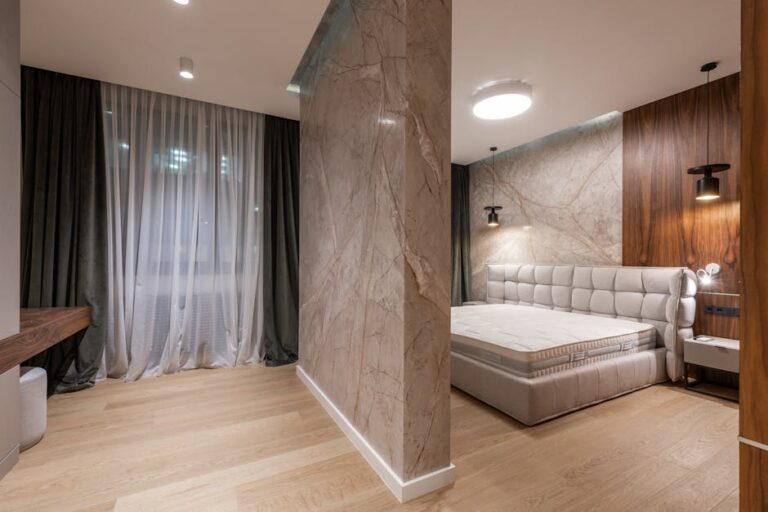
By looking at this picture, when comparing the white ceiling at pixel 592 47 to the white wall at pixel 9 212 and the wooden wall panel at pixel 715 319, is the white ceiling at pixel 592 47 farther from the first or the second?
the white wall at pixel 9 212

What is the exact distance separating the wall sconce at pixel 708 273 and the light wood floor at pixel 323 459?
1.05 metres

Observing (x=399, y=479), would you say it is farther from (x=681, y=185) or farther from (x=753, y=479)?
(x=681, y=185)

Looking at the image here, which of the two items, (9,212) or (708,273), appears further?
(708,273)

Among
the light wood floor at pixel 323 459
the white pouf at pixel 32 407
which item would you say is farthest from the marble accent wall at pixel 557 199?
the white pouf at pixel 32 407

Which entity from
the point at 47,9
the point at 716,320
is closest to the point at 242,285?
the point at 47,9

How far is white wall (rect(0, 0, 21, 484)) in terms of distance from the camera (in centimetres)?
169

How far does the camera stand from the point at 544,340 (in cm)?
250

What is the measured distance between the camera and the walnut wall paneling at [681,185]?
2869mm

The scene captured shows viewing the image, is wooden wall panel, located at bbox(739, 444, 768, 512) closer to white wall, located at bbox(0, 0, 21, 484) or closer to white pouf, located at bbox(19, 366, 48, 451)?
white wall, located at bbox(0, 0, 21, 484)

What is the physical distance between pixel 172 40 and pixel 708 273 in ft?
16.1

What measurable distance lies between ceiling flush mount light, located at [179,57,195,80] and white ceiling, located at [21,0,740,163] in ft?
0.16

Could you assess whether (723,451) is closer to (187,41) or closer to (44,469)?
(44,469)

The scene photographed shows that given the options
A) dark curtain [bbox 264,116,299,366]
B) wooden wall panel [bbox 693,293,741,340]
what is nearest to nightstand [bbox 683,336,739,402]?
wooden wall panel [bbox 693,293,741,340]

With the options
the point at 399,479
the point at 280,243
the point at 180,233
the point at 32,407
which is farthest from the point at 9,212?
the point at 399,479
